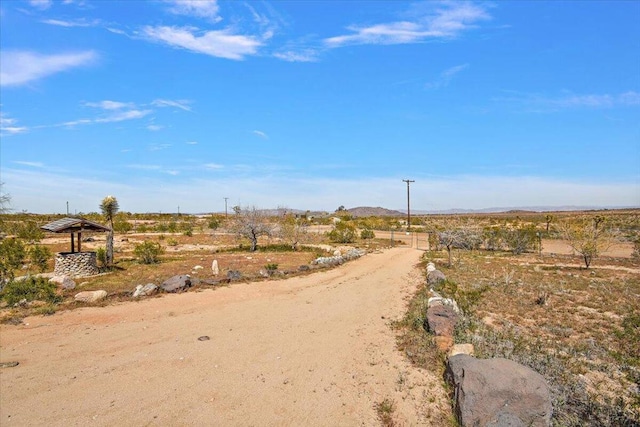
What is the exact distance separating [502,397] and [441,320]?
12.5 feet

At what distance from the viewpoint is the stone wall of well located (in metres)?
16.9

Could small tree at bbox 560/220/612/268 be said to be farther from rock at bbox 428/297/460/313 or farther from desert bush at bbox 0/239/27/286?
desert bush at bbox 0/239/27/286

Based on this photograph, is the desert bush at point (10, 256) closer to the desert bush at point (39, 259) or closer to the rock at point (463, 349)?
the desert bush at point (39, 259)

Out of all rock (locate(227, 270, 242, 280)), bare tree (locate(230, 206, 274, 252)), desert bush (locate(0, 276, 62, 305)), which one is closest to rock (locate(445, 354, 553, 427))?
rock (locate(227, 270, 242, 280))

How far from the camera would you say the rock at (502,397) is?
4.77 meters

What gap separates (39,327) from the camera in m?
9.94

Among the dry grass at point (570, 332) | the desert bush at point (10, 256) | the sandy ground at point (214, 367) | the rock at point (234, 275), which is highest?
→ the desert bush at point (10, 256)

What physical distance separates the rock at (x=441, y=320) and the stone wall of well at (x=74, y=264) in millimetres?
15631

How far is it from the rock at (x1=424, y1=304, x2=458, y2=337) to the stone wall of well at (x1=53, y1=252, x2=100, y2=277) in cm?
1563

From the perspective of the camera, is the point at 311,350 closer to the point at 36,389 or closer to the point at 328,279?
the point at 36,389

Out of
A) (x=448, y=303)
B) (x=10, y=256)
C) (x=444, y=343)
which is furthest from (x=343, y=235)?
(x=444, y=343)

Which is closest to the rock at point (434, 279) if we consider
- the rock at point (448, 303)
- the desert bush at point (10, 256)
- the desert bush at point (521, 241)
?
the rock at point (448, 303)

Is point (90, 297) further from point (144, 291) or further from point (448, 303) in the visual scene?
point (448, 303)

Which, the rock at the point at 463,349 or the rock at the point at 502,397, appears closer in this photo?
the rock at the point at 502,397
